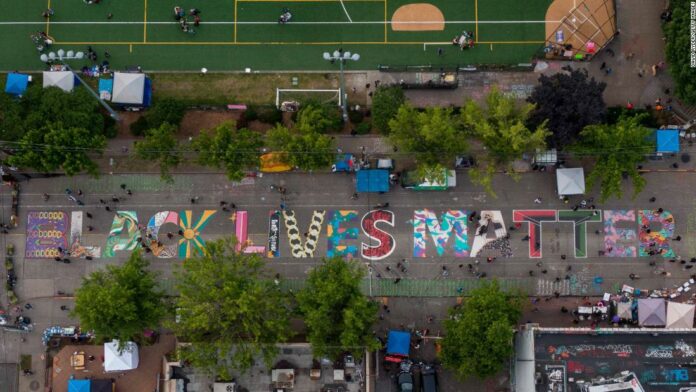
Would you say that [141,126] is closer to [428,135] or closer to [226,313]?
[226,313]

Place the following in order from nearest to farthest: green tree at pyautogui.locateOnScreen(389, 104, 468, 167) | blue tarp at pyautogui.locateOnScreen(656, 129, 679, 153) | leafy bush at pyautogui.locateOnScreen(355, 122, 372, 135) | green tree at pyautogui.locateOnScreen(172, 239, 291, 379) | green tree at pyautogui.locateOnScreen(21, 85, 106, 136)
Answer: green tree at pyautogui.locateOnScreen(172, 239, 291, 379), green tree at pyautogui.locateOnScreen(389, 104, 468, 167), green tree at pyautogui.locateOnScreen(21, 85, 106, 136), blue tarp at pyautogui.locateOnScreen(656, 129, 679, 153), leafy bush at pyautogui.locateOnScreen(355, 122, 372, 135)

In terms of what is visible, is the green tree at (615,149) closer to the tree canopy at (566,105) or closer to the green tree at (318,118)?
the tree canopy at (566,105)

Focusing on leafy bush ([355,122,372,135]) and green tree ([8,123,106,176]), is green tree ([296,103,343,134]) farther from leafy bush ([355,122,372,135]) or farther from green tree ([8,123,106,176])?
green tree ([8,123,106,176])

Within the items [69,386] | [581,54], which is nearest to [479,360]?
[581,54]

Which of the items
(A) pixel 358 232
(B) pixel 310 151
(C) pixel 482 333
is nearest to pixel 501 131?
(A) pixel 358 232

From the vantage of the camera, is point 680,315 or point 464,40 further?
point 464,40

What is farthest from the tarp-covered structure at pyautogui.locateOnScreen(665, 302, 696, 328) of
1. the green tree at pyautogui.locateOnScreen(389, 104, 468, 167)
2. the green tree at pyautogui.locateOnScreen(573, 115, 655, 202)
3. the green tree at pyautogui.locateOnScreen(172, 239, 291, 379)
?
the green tree at pyautogui.locateOnScreen(172, 239, 291, 379)
